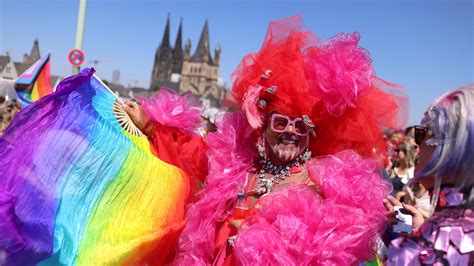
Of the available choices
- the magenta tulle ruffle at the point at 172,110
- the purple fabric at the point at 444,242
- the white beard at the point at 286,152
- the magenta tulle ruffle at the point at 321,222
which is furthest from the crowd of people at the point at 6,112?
the purple fabric at the point at 444,242

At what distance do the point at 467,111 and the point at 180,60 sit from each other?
10858cm

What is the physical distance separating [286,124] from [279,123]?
0.04 meters

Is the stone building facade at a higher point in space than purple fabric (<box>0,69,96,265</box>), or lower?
lower

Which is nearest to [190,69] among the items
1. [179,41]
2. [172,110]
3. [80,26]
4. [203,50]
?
[203,50]

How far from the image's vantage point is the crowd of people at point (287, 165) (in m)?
2.03

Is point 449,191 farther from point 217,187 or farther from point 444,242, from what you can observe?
point 217,187

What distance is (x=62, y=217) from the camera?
7.03 feet

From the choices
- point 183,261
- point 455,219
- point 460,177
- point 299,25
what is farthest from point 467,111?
point 183,261

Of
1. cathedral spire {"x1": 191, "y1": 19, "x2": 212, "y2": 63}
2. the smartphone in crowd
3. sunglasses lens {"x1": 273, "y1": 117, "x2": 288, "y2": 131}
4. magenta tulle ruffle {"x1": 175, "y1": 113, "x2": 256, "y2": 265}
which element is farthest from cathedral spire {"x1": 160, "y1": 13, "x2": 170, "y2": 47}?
the smartphone in crowd

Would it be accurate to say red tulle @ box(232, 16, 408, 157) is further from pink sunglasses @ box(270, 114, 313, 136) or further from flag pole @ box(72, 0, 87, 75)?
flag pole @ box(72, 0, 87, 75)

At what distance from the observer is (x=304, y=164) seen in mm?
2365

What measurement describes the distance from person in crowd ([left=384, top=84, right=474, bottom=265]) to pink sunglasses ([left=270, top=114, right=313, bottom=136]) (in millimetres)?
869

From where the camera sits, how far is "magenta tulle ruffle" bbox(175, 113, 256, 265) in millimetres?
2275

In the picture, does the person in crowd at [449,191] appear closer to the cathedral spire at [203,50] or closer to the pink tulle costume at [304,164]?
the pink tulle costume at [304,164]
